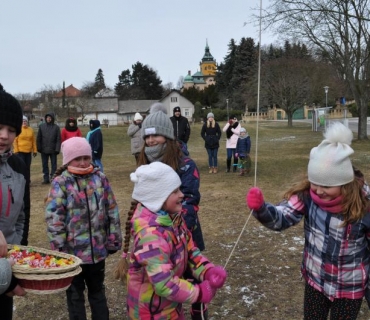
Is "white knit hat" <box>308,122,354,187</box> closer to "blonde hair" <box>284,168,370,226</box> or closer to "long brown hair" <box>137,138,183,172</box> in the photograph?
"blonde hair" <box>284,168,370,226</box>

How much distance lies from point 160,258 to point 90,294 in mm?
1343

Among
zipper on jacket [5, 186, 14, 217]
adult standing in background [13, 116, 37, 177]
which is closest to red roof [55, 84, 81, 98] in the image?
adult standing in background [13, 116, 37, 177]

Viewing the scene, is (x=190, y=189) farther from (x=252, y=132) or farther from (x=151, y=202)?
(x=252, y=132)

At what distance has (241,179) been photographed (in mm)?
9969

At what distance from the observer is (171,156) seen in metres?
2.83

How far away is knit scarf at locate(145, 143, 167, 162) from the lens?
2.86 m

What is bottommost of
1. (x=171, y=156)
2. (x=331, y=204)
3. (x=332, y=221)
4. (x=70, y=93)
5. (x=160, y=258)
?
(x=160, y=258)

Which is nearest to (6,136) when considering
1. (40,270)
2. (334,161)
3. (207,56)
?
(40,270)

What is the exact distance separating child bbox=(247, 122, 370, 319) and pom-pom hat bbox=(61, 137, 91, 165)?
1.40 m

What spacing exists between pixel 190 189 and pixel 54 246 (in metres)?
1.11

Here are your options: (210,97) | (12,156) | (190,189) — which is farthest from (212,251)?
(210,97)

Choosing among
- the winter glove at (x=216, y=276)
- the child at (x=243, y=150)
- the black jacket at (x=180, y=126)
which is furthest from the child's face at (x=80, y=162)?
the child at (x=243, y=150)

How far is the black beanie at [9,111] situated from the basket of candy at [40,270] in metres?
0.70

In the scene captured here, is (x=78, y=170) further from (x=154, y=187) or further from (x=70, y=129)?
(x=70, y=129)
